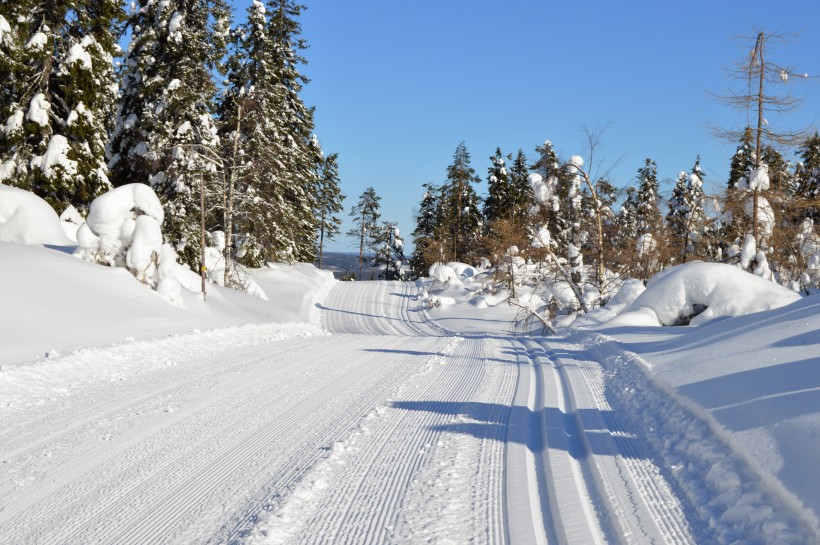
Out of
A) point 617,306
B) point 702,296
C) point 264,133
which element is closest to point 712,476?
point 702,296

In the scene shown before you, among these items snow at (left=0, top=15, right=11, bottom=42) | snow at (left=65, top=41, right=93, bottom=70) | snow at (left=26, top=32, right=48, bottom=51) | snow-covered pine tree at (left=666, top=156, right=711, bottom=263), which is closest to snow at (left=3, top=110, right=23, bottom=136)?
snow at (left=26, top=32, right=48, bottom=51)

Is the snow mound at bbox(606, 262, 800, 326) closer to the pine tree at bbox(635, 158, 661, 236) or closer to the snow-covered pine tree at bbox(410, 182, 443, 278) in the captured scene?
the pine tree at bbox(635, 158, 661, 236)

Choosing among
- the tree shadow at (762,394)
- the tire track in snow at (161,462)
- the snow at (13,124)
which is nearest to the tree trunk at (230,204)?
the snow at (13,124)

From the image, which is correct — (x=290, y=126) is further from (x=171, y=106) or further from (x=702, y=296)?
(x=702, y=296)

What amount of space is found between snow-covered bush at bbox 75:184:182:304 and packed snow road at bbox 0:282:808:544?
7103mm

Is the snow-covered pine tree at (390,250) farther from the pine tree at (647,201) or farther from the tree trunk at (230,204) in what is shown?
the tree trunk at (230,204)

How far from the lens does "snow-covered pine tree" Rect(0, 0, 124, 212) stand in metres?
17.6

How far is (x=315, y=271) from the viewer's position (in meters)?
39.8

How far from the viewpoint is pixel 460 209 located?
47.8 meters

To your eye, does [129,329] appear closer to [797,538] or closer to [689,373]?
[689,373]

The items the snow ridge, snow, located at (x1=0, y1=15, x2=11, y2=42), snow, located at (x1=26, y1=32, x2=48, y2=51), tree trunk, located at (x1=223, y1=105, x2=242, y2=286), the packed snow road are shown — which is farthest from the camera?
tree trunk, located at (x1=223, y1=105, x2=242, y2=286)

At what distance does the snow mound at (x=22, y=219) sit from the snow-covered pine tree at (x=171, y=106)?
508 cm

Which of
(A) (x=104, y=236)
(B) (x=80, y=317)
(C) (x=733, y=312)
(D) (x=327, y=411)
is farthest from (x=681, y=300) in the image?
(A) (x=104, y=236)

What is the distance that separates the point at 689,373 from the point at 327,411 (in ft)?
15.8
